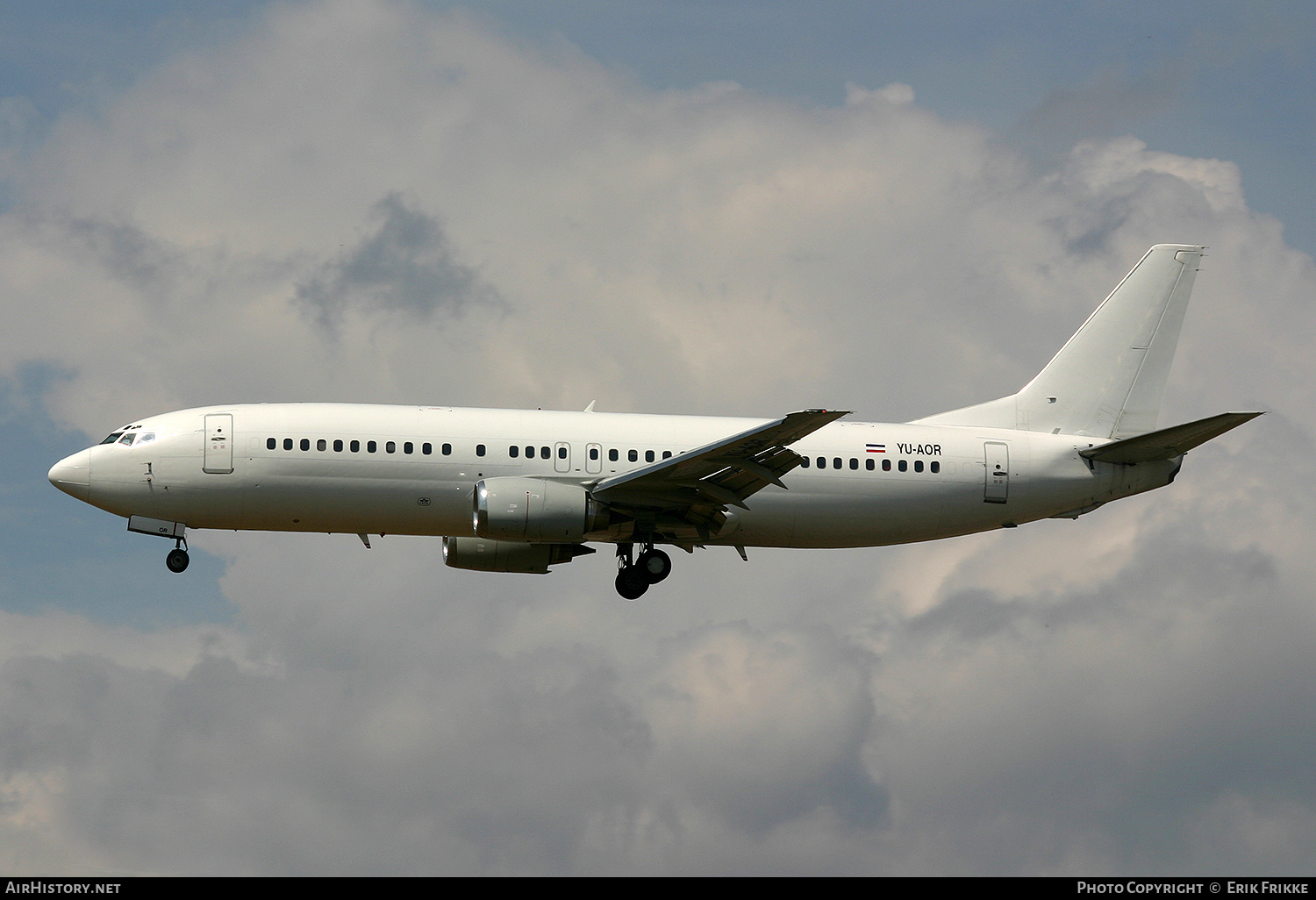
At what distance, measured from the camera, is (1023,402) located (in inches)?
2029

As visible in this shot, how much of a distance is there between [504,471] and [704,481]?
Result: 585cm

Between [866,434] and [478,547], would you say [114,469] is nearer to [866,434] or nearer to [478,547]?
[478,547]

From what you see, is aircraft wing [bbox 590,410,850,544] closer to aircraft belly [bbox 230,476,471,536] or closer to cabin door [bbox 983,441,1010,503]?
aircraft belly [bbox 230,476,471,536]

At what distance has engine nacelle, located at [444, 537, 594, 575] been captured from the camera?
49.4 metres

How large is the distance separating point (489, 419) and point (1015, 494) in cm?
1667

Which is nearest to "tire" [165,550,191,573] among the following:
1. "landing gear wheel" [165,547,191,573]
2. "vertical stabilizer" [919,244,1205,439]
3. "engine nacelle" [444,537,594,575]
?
"landing gear wheel" [165,547,191,573]

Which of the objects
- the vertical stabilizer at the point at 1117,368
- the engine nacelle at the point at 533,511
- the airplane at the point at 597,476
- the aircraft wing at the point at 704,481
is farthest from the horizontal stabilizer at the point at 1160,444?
the engine nacelle at the point at 533,511

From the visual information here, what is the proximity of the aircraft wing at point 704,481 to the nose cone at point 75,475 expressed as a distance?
14663 millimetres

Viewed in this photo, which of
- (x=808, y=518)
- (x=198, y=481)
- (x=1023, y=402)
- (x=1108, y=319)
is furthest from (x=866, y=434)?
(x=198, y=481)

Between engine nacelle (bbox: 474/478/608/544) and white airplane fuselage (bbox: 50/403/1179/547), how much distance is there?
98 cm

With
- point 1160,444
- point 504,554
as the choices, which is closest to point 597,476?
point 504,554

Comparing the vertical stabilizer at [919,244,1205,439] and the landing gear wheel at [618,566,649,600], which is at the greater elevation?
the vertical stabilizer at [919,244,1205,439]

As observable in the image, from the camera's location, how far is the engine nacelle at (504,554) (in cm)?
4938

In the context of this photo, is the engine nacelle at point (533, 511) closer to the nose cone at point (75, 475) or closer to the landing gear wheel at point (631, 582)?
the landing gear wheel at point (631, 582)
